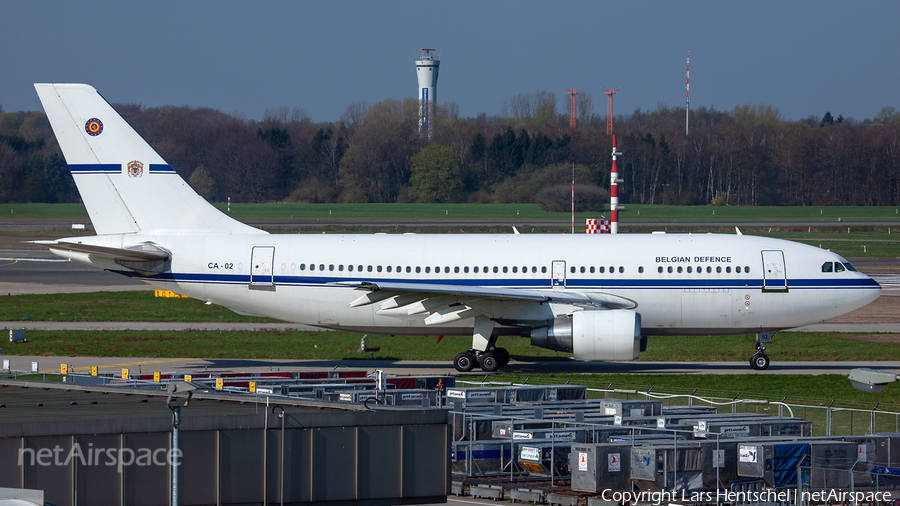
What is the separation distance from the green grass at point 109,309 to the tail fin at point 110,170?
12521 millimetres

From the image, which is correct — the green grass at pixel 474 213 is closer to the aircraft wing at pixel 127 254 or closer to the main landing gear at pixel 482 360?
the main landing gear at pixel 482 360

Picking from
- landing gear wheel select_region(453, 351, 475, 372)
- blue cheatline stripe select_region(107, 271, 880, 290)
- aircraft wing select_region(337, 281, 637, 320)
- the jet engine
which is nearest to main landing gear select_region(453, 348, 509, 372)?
landing gear wheel select_region(453, 351, 475, 372)

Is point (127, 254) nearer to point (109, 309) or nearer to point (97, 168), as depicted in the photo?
point (97, 168)

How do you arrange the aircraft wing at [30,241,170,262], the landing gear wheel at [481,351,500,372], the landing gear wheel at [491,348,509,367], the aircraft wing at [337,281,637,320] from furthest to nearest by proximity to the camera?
the landing gear wheel at [491,348,509,367], the landing gear wheel at [481,351,500,372], the aircraft wing at [30,241,170,262], the aircraft wing at [337,281,637,320]

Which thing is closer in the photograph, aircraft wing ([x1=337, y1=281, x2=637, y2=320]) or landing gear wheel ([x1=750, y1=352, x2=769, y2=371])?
aircraft wing ([x1=337, y1=281, x2=637, y2=320])

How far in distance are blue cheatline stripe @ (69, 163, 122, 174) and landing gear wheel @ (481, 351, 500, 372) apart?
13.6m

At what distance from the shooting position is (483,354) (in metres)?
32.9

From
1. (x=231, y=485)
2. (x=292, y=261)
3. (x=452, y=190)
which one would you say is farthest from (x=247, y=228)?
(x=452, y=190)

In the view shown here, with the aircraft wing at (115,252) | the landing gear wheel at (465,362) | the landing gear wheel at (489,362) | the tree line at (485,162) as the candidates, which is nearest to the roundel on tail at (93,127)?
the aircraft wing at (115,252)

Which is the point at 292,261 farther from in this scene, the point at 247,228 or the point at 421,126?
the point at 421,126

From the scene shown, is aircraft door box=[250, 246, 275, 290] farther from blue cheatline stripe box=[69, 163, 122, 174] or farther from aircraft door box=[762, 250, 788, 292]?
aircraft door box=[762, 250, 788, 292]

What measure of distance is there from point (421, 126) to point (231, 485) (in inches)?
5938

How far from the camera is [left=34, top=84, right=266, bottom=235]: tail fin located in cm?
3378

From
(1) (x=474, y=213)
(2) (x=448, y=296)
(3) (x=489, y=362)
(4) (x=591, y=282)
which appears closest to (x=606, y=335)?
(4) (x=591, y=282)
